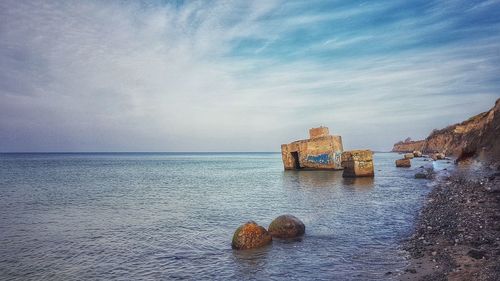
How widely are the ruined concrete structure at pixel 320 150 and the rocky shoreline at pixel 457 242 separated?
951 inches

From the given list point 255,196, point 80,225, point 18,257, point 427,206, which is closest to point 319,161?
point 255,196

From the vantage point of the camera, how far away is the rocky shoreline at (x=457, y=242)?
7.34 m

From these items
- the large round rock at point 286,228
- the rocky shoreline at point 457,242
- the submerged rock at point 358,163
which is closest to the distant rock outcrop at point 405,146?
the submerged rock at point 358,163

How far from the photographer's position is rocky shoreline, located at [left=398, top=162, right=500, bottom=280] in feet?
24.1

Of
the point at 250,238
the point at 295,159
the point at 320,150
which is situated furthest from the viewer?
the point at 295,159

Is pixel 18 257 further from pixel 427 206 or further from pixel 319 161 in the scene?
pixel 319 161

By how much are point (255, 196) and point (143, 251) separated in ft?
42.2

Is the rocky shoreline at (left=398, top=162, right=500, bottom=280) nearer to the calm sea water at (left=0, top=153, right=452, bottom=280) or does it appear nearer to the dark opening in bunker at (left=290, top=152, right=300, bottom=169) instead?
the calm sea water at (left=0, top=153, right=452, bottom=280)

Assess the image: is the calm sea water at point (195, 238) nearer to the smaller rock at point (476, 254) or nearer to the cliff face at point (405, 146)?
the smaller rock at point (476, 254)

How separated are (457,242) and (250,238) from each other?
588 cm

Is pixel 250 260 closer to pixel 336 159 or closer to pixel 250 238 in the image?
pixel 250 238

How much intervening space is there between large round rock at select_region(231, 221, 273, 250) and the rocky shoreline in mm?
4022

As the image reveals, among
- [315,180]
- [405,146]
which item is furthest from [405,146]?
[315,180]

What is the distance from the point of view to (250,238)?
10555 millimetres
